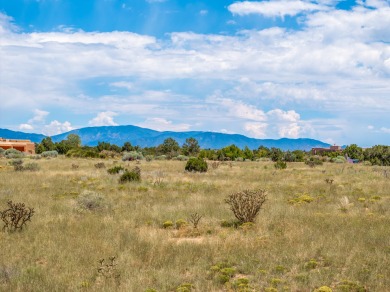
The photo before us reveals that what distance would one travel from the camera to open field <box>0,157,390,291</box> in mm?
7496

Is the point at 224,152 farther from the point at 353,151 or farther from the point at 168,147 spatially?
the point at 353,151

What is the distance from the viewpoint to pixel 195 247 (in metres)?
9.77

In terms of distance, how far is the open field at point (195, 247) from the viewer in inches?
295

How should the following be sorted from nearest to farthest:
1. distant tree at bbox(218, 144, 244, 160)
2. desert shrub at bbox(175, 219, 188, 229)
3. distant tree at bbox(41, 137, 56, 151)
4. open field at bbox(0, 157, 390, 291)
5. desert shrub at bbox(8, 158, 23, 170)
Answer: open field at bbox(0, 157, 390, 291) → desert shrub at bbox(175, 219, 188, 229) → desert shrub at bbox(8, 158, 23, 170) → distant tree at bbox(218, 144, 244, 160) → distant tree at bbox(41, 137, 56, 151)

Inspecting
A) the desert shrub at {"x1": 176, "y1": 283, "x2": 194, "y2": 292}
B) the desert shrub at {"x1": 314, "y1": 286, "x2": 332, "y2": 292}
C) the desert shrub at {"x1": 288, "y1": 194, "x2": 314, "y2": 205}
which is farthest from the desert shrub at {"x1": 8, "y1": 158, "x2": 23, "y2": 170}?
the desert shrub at {"x1": 314, "y1": 286, "x2": 332, "y2": 292}


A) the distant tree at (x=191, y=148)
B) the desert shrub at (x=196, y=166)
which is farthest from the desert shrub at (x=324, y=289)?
the distant tree at (x=191, y=148)

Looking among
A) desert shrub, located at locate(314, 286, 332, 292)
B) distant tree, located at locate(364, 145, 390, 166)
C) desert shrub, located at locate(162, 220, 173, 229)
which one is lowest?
desert shrub, located at locate(314, 286, 332, 292)

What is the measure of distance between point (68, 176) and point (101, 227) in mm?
16196

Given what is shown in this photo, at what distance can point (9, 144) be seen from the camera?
80312 mm

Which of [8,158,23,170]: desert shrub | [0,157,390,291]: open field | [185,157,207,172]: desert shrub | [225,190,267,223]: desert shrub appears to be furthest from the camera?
[185,157,207,172]: desert shrub

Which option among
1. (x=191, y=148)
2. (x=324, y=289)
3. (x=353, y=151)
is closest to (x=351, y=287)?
(x=324, y=289)

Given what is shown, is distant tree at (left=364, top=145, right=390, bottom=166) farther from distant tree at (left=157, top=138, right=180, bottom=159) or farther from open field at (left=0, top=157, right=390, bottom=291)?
open field at (left=0, top=157, right=390, bottom=291)

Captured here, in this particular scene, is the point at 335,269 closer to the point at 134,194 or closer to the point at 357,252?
the point at 357,252

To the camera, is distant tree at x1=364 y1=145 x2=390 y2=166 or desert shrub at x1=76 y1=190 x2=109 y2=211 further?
distant tree at x1=364 y1=145 x2=390 y2=166
